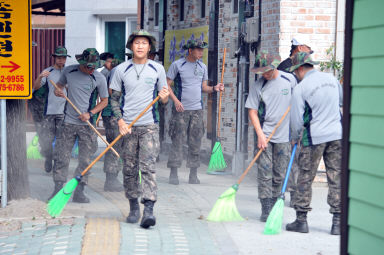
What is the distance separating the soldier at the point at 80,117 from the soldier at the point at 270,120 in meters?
2.15

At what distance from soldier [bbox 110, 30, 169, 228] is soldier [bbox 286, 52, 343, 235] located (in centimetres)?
139

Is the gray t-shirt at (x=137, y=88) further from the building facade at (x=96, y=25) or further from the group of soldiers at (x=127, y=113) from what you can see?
the building facade at (x=96, y=25)

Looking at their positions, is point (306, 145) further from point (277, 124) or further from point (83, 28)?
point (83, 28)

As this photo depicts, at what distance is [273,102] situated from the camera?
28.1ft

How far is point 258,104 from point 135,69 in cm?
148

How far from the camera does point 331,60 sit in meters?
11.0

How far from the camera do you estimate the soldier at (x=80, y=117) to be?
9672 mm

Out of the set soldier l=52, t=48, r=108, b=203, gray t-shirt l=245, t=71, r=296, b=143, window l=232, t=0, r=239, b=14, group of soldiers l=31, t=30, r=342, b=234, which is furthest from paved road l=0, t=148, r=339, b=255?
window l=232, t=0, r=239, b=14

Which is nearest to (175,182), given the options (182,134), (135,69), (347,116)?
(182,134)

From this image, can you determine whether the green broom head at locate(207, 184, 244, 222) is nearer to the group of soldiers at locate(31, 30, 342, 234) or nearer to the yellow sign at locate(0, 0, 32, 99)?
the group of soldiers at locate(31, 30, 342, 234)

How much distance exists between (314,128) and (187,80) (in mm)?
4014

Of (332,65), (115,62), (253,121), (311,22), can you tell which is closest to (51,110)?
(115,62)

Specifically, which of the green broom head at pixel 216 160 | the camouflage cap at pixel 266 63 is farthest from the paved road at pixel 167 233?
the green broom head at pixel 216 160

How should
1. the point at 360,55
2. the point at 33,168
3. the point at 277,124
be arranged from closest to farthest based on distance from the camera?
the point at 360,55 → the point at 277,124 → the point at 33,168
